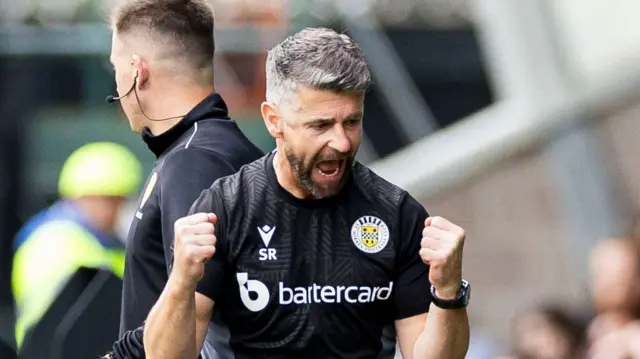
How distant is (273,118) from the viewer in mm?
3979

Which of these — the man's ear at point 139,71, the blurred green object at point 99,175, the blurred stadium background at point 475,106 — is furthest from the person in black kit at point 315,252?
the blurred stadium background at point 475,106

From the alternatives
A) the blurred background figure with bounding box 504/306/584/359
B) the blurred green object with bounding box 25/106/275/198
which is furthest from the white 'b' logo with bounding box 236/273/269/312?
the blurred green object with bounding box 25/106/275/198

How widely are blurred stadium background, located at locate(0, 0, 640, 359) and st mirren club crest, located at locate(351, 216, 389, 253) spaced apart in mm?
6356

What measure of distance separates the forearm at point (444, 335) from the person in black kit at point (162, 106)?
0.89 m

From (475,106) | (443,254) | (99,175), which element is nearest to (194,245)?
(443,254)

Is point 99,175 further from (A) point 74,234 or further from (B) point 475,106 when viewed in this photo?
(B) point 475,106

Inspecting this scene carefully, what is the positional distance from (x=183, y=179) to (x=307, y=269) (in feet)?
1.96

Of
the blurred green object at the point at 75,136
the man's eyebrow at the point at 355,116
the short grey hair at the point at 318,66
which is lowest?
the blurred green object at the point at 75,136

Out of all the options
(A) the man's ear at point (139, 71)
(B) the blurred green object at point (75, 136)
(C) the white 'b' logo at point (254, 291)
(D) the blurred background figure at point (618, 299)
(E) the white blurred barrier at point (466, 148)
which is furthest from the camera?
(E) the white blurred barrier at point (466, 148)

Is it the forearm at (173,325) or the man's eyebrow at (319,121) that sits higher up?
the man's eyebrow at (319,121)

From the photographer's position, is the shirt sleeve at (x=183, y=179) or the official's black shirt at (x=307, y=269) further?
the shirt sleeve at (x=183, y=179)

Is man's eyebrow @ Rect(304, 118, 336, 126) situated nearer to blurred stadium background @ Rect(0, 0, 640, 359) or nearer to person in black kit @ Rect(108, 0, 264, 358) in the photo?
person in black kit @ Rect(108, 0, 264, 358)

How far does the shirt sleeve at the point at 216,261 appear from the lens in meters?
3.90

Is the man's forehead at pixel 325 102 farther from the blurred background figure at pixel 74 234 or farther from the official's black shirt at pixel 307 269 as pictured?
the blurred background figure at pixel 74 234
